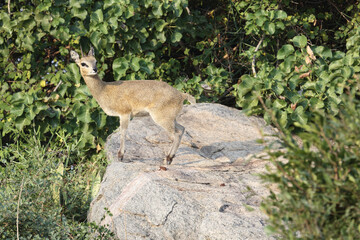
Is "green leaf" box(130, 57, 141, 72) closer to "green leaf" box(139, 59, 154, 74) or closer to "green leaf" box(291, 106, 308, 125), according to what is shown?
"green leaf" box(139, 59, 154, 74)

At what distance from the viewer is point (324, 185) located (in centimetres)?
292

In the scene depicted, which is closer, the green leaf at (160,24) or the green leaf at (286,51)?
the green leaf at (286,51)

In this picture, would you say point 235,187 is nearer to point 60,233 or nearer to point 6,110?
point 60,233

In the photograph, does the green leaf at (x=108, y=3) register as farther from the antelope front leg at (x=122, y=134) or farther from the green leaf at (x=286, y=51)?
the green leaf at (x=286, y=51)

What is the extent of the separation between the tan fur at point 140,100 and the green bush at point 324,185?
354cm

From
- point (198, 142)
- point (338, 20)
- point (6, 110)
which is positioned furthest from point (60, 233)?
point (338, 20)

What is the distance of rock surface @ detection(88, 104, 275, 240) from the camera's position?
484cm

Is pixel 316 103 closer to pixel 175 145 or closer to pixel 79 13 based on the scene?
pixel 175 145

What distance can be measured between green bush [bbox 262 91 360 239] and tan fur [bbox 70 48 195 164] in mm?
3541

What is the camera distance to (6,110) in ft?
26.1

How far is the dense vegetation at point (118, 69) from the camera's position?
6.49 meters

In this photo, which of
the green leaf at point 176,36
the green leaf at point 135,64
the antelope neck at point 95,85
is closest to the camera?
the antelope neck at point 95,85

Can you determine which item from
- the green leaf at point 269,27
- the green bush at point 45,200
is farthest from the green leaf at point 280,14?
the green bush at point 45,200

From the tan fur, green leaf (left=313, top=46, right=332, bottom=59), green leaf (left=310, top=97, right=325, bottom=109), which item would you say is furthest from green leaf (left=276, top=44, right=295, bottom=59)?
the tan fur
